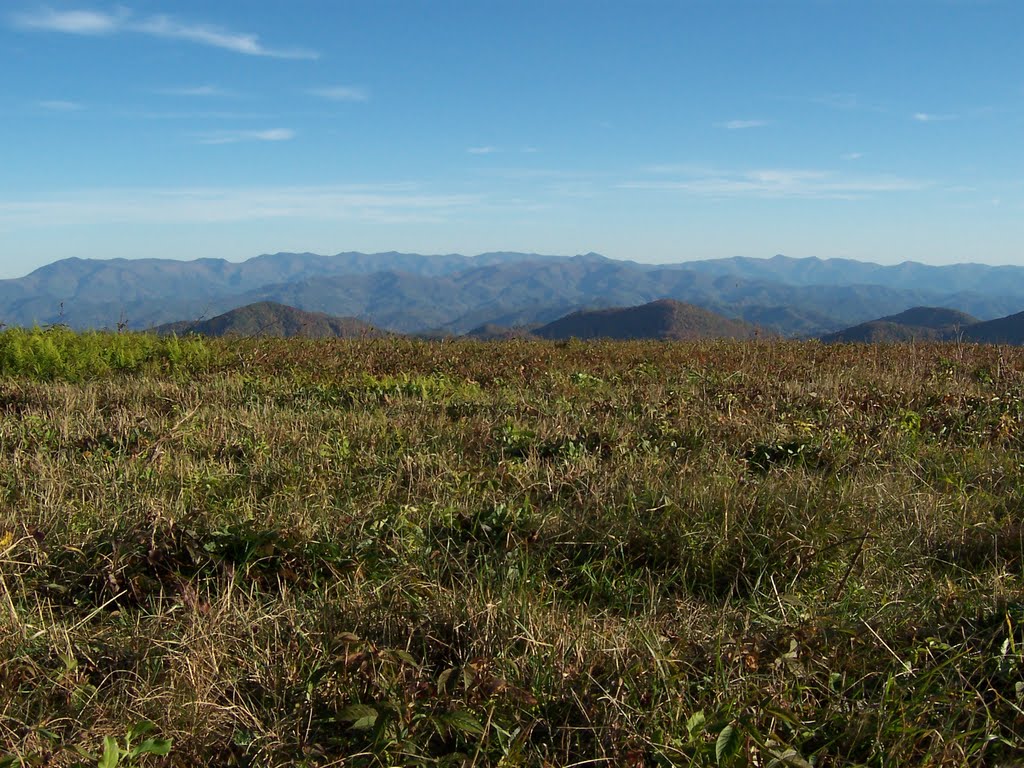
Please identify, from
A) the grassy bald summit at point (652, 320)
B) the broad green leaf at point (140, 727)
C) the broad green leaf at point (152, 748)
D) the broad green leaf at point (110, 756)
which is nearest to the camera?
the broad green leaf at point (110, 756)

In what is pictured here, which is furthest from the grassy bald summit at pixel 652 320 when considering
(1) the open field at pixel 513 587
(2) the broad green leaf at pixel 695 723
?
(2) the broad green leaf at pixel 695 723

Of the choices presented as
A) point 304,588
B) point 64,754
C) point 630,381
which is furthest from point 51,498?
point 630,381

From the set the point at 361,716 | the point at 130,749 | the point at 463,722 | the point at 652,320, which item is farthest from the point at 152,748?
the point at 652,320

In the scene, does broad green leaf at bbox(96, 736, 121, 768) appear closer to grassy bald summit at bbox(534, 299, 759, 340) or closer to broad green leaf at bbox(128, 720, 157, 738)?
broad green leaf at bbox(128, 720, 157, 738)

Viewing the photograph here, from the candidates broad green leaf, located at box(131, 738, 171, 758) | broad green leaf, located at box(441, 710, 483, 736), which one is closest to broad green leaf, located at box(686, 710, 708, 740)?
broad green leaf, located at box(441, 710, 483, 736)

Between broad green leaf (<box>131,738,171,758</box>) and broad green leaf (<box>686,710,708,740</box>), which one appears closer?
broad green leaf (<box>131,738,171,758</box>)

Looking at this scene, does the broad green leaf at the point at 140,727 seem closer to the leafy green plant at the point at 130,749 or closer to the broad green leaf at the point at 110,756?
the leafy green plant at the point at 130,749

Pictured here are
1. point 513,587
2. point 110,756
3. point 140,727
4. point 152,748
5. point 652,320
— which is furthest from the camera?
point 652,320

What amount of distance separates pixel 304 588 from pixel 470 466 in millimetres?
1874

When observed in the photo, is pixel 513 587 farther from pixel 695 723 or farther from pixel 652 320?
pixel 652 320

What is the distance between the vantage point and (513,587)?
3.48 meters

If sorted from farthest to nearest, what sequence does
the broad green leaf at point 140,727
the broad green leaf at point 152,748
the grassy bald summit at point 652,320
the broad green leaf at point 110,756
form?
1. the grassy bald summit at point 652,320
2. the broad green leaf at point 140,727
3. the broad green leaf at point 152,748
4. the broad green leaf at point 110,756

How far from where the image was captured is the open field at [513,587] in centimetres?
248

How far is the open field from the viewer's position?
8.14 feet
